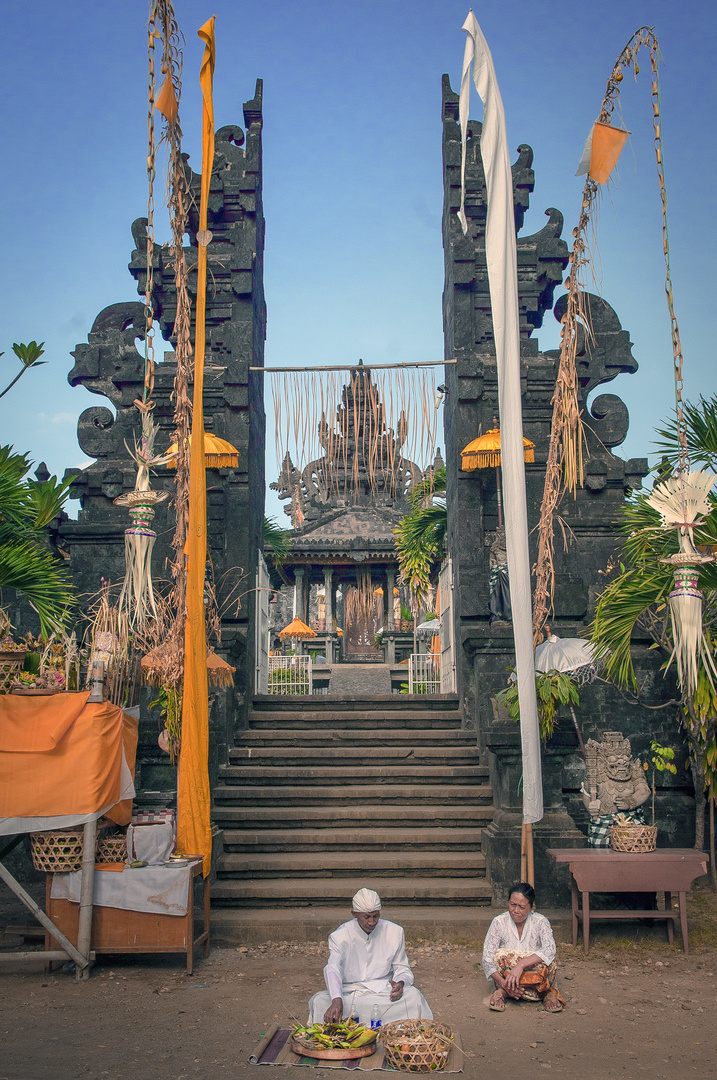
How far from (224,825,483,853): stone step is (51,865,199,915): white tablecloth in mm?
2191

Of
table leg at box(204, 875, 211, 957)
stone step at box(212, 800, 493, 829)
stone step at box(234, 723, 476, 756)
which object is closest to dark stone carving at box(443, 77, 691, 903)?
stone step at box(234, 723, 476, 756)

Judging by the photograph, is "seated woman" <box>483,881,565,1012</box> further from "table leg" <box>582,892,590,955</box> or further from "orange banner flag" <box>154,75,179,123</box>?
"orange banner flag" <box>154,75,179,123</box>

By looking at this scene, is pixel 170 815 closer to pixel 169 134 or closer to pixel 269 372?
pixel 169 134

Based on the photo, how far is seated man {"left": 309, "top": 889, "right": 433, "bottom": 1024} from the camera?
4.68 metres

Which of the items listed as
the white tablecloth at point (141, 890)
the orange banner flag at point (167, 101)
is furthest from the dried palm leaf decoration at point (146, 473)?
the white tablecloth at point (141, 890)

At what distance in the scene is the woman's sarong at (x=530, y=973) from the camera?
17.5ft

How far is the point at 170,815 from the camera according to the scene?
6.44 meters

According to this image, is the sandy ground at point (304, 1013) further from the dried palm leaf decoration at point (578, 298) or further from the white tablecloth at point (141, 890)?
the dried palm leaf decoration at point (578, 298)

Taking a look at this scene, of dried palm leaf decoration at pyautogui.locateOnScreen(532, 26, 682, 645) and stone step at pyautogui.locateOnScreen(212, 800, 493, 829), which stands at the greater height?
dried palm leaf decoration at pyautogui.locateOnScreen(532, 26, 682, 645)

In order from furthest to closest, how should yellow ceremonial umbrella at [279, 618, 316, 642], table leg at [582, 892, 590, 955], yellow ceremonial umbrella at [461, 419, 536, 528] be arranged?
yellow ceremonial umbrella at [279, 618, 316, 642] → yellow ceremonial umbrella at [461, 419, 536, 528] → table leg at [582, 892, 590, 955]

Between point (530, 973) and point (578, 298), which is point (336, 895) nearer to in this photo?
point (530, 973)

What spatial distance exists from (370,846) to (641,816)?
241 cm

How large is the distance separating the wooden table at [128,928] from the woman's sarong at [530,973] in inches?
81.3

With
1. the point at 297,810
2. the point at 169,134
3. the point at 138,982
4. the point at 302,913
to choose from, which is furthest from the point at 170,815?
the point at 169,134
